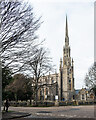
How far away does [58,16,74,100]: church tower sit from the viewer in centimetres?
8938

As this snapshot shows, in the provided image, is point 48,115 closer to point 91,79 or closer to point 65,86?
point 91,79

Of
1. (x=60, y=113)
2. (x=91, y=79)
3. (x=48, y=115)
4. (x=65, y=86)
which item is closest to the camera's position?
(x=48, y=115)

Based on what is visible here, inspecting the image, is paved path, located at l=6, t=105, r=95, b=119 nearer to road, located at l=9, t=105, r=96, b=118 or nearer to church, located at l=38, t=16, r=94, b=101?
road, located at l=9, t=105, r=96, b=118

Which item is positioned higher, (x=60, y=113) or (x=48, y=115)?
(x=48, y=115)

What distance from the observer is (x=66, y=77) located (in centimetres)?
9206

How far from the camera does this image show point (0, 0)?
11.1m

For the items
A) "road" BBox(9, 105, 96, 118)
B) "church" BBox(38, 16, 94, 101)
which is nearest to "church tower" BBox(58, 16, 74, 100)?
"church" BBox(38, 16, 94, 101)

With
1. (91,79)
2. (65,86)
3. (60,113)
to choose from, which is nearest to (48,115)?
(60,113)

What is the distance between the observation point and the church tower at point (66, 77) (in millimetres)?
89375

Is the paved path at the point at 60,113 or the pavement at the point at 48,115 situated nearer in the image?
the pavement at the point at 48,115

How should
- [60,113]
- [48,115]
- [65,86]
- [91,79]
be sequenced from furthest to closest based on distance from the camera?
[65,86]
[91,79]
[60,113]
[48,115]

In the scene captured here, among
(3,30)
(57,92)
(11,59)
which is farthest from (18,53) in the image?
(57,92)

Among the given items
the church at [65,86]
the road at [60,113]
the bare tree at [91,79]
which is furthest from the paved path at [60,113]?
the church at [65,86]

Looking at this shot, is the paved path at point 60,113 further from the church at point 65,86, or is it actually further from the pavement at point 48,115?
the church at point 65,86
